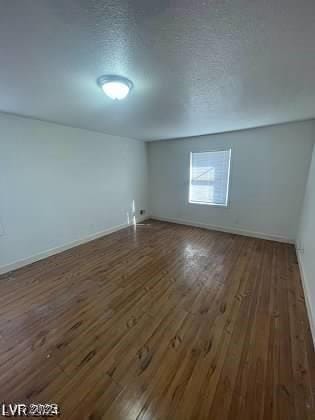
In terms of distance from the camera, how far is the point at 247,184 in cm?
374

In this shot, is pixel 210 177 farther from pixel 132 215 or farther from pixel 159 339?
pixel 159 339

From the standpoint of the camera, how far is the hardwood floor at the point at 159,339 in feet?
3.71

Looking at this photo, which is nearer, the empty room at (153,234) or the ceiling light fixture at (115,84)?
the empty room at (153,234)

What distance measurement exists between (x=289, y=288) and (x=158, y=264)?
178 centimetres

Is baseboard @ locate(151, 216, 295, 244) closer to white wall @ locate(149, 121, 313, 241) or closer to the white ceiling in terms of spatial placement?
white wall @ locate(149, 121, 313, 241)

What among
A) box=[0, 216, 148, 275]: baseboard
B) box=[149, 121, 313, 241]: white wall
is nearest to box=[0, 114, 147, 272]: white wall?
box=[0, 216, 148, 275]: baseboard

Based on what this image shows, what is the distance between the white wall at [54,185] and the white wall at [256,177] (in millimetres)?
1446

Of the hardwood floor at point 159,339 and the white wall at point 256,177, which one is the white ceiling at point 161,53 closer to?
the white wall at point 256,177

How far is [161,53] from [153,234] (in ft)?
11.0

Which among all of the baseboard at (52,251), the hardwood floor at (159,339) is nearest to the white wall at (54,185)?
the baseboard at (52,251)

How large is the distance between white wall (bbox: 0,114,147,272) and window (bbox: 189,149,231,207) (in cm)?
172

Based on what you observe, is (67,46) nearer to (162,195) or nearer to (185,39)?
(185,39)

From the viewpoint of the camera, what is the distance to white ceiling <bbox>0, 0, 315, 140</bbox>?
0.90 meters

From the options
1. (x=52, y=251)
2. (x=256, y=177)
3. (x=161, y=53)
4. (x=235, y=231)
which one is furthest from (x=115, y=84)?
(x=235, y=231)
